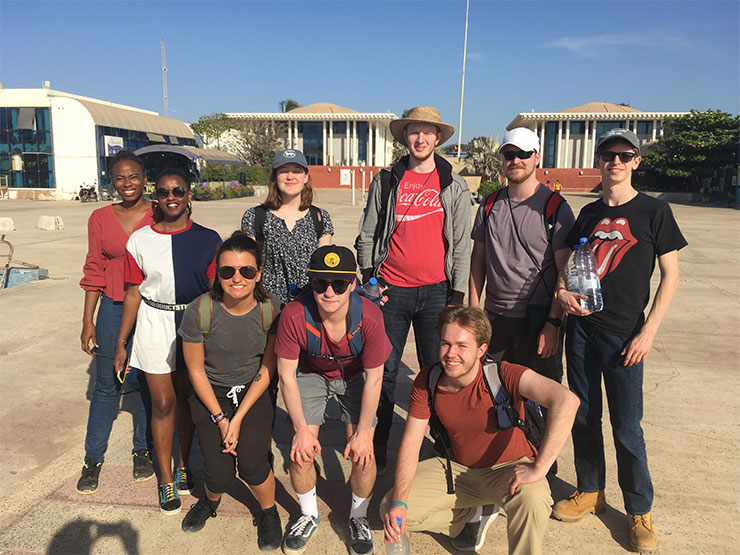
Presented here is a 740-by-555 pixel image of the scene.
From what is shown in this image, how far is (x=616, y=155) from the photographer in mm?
2709

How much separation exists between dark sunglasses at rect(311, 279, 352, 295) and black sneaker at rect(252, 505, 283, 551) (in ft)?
4.00

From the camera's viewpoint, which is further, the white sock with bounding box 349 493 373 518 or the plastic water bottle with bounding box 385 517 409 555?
the white sock with bounding box 349 493 373 518

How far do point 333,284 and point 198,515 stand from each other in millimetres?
1464

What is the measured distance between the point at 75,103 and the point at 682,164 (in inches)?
1608

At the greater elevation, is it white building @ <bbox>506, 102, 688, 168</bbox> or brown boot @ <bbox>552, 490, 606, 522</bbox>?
white building @ <bbox>506, 102, 688, 168</bbox>

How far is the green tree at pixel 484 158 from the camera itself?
30484 millimetres

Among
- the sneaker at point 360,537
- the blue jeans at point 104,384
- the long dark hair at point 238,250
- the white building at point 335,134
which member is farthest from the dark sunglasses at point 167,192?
the white building at point 335,134

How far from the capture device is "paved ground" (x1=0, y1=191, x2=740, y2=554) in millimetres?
2807

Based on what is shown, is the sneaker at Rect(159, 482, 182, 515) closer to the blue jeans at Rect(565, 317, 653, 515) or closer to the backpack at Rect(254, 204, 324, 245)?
the backpack at Rect(254, 204, 324, 245)

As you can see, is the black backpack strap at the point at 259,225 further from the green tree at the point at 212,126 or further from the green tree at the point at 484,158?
the green tree at the point at 212,126

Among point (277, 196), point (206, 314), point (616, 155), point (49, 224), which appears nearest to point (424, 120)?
point (277, 196)

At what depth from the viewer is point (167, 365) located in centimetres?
301

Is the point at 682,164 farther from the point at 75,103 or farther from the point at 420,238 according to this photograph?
the point at 75,103

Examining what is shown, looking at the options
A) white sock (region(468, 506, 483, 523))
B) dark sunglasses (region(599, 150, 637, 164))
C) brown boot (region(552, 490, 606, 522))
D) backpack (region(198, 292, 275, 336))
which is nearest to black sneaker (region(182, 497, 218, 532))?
backpack (region(198, 292, 275, 336))
